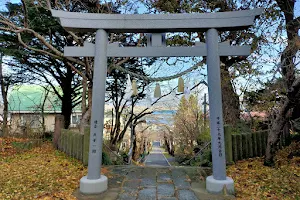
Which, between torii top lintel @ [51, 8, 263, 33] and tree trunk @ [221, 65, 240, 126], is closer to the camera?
torii top lintel @ [51, 8, 263, 33]

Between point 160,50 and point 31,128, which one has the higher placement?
point 160,50

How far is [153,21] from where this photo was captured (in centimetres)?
446

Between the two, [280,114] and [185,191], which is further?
[280,114]

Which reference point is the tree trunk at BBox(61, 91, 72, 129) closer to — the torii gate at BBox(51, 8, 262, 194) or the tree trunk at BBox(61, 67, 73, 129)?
the tree trunk at BBox(61, 67, 73, 129)

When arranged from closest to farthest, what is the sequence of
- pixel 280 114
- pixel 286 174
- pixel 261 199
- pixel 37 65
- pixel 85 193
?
1. pixel 261 199
2. pixel 85 193
3. pixel 286 174
4. pixel 280 114
5. pixel 37 65

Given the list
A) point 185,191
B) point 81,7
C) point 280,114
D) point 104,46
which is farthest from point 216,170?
point 81,7

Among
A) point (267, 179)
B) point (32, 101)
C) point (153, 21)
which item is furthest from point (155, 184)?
point (32, 101)

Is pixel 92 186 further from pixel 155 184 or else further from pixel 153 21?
pixel 153 21

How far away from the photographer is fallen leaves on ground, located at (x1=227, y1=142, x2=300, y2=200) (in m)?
4.00

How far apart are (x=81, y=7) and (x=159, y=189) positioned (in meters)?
8.91

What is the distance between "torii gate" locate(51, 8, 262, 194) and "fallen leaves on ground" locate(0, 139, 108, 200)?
0.68m

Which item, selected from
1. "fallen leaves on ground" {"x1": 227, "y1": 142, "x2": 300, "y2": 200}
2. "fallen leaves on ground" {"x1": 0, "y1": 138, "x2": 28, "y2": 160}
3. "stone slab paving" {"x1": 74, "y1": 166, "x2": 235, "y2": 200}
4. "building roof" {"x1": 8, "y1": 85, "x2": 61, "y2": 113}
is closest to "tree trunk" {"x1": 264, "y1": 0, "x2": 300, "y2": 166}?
"fallen leaves on ground" {"x1": 227, "y1": 142, "x2": 300, "y2": 200}

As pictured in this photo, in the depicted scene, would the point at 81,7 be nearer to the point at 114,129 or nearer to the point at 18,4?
the point at 18,4

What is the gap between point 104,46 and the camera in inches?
177
